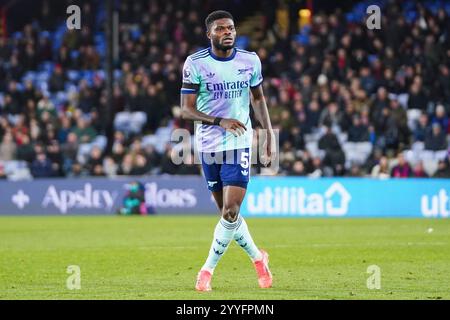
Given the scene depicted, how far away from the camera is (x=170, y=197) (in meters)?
25.5

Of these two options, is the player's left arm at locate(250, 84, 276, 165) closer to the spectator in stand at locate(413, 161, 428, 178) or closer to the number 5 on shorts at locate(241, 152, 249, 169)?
the number 5 on shorts at locate(241, 152, 249, 169)

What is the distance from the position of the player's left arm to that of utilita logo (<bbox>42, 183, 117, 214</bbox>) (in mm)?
15553

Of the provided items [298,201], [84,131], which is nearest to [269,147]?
[298,201]

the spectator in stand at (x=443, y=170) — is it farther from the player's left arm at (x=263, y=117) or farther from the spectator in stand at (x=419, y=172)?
the player's left arm at (x=263, y=117)

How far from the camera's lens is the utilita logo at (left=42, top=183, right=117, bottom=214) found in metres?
25.8

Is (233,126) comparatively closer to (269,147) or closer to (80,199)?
(269,147)

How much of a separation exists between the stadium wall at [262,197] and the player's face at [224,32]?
13.6 metres

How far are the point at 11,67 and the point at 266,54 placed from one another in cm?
794

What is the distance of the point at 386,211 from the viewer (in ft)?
78.7

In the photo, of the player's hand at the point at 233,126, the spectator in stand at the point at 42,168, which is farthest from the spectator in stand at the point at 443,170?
the player's hand at the point at 233,126

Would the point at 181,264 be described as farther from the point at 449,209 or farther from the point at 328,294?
the point at 449,209

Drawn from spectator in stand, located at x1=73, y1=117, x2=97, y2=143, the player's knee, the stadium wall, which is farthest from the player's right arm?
spectator in stand, located at x1=73, y1=117, x2=97, y2=143

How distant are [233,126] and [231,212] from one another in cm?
80

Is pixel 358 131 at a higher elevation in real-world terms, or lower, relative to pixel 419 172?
higher
